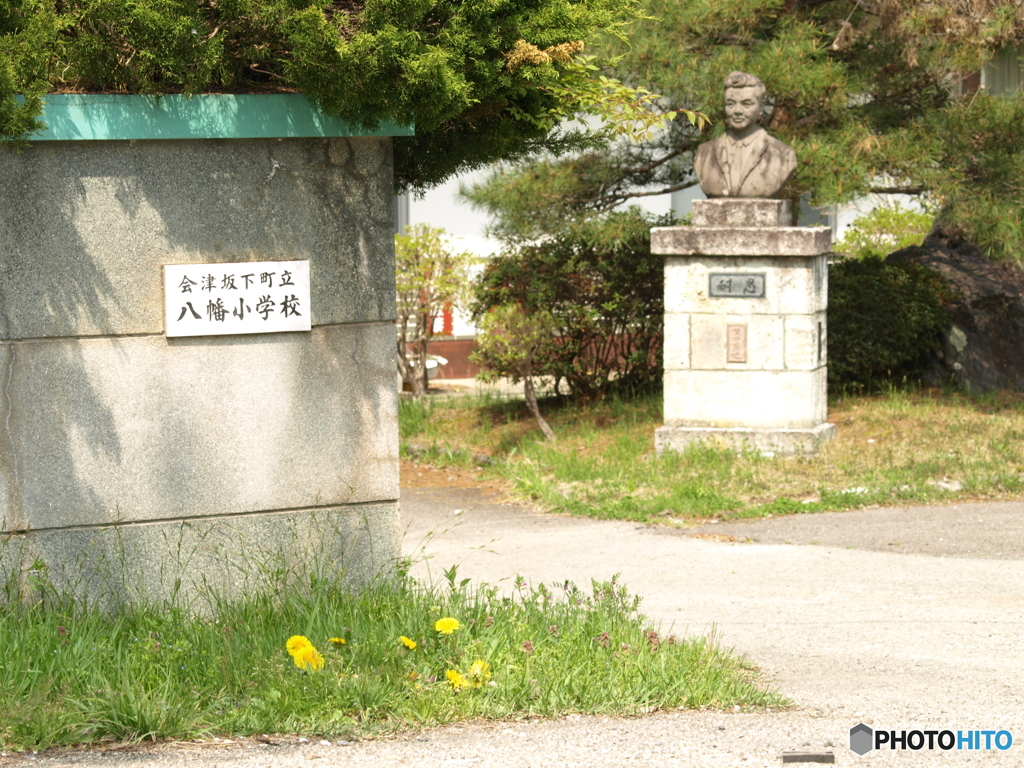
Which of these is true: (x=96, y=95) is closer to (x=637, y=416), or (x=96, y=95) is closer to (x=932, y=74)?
(x=637, y=416)

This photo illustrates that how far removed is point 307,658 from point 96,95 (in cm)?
196

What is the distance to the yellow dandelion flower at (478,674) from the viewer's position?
13.0 feet

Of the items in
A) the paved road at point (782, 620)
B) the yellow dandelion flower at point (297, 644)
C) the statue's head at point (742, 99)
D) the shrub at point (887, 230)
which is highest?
the statue's head at point (742, 99)

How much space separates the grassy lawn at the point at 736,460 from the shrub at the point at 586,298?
0.44 m

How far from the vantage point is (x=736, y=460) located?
8977 mm

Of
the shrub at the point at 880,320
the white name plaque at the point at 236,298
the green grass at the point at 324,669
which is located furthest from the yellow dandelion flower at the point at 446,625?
the shrub at the point at 880,320

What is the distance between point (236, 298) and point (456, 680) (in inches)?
60.7

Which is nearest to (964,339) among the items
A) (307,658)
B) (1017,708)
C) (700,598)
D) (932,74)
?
(932,74)

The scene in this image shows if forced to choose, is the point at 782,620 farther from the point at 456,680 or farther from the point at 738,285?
the point at 738,285

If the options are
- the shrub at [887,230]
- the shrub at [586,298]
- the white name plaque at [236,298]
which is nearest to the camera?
the white name plaque at [236,298]

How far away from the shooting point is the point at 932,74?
1042cm

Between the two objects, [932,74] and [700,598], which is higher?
[932,74]

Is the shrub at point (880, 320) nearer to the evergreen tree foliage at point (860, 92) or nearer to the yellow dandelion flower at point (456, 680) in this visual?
the evergreen tree foliage at point (860, 92)

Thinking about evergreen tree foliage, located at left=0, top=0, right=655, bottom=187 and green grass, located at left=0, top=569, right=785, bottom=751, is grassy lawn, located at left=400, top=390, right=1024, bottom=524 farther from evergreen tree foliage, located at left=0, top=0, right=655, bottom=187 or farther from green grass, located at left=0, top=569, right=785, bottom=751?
evergreen tree foliage, located at left=0, top=0, right=655, bottom=187
